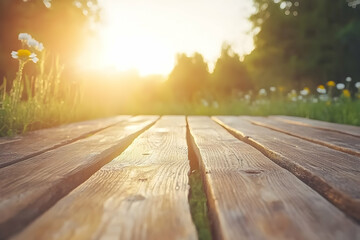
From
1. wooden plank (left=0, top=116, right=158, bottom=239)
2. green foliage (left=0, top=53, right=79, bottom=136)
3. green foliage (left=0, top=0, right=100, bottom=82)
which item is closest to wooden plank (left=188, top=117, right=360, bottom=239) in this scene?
wooden plank (left=0, top=116, right=158, bottom=239)

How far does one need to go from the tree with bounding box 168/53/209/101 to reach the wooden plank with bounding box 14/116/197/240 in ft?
48.5

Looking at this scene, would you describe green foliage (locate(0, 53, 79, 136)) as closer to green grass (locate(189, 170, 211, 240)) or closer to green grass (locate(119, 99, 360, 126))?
green grass (locate(189, 170, 211, 240))

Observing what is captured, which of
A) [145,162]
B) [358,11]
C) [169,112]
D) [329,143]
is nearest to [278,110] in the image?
[169,112]

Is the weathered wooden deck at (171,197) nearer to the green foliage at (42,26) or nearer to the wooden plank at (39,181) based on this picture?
the wooden plank at (39,181)

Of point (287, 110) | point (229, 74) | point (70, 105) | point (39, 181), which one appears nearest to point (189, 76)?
point (229, 74)

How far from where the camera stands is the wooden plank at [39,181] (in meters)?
0.63

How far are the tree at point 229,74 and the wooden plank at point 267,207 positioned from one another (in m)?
17.3

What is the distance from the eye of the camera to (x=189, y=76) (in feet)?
52.4

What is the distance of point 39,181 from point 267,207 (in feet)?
1.97

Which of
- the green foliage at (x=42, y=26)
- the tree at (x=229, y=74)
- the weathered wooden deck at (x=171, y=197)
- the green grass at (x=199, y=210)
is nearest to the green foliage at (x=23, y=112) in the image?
the weathered wooden deck at (x=171, y=197)

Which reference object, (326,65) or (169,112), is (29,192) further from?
(326,65)

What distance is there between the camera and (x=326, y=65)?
14414 millimetres

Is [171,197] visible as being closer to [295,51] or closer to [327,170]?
[327,170]

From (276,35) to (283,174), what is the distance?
15.9 m
